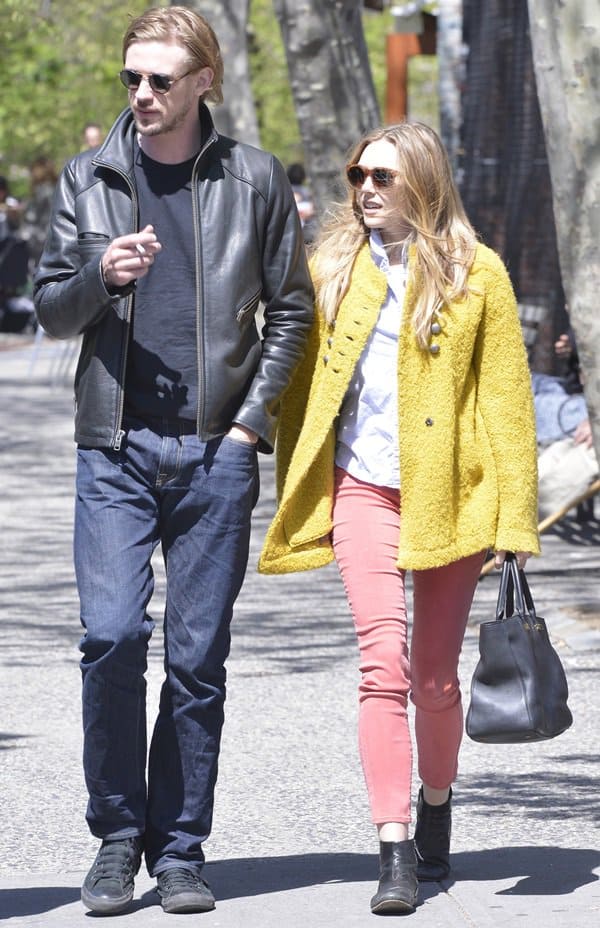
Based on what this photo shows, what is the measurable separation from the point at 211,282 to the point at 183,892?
1.42 meters

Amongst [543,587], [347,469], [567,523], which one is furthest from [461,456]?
[567,523]

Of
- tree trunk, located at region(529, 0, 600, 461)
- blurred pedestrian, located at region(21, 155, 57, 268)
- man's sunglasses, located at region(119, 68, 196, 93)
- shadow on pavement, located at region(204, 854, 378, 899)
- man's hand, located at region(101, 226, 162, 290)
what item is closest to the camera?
man's hand, located at region(101, 226, 162, 290)

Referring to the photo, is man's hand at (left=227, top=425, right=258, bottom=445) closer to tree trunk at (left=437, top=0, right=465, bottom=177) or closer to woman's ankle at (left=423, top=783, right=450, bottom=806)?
woman's ankle at (left=423, top=783, right=450, bottom=806)

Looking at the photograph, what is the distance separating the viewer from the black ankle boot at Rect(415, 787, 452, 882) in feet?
15.4

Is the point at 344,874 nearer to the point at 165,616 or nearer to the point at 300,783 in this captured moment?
the point at 165,616

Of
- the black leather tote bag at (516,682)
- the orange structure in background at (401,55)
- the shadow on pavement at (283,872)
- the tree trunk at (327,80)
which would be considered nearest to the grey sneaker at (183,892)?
the shadow on pavement at (283,872)

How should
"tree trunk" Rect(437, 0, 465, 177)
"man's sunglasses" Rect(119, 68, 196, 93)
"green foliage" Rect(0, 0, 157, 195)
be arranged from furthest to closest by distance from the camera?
"green foliage" Rect(0, 0, 157, 195)
"tree trunk" Rect(437, 0, 465, 177)
"man's sunglasses" Rect(119, 68, 196, 93)

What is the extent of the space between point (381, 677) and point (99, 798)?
725 millimetres

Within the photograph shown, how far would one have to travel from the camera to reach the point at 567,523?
10867mm

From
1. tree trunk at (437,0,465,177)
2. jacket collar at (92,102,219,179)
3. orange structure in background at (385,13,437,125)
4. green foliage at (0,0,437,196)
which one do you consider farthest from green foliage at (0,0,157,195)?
jacket collar at (92,102,219,179)

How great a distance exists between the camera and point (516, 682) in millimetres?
4477

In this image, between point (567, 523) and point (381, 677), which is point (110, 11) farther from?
point (381, 677)

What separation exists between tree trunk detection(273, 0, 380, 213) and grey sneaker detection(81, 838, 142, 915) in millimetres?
7525

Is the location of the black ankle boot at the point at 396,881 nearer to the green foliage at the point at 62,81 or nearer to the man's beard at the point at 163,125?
the man's beard at the point at 163,125
